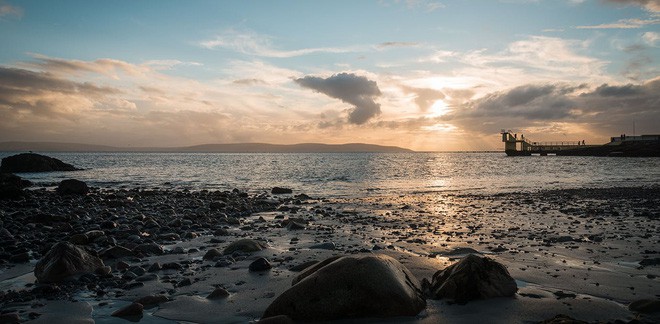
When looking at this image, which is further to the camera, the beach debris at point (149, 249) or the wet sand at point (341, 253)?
the beach debris at point (149, 249)

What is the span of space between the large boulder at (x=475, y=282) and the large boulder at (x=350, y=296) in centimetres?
57

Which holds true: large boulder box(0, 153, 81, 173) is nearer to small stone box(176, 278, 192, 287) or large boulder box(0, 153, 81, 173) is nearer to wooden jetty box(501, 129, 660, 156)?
small stone box(176, 278, 192, 287)

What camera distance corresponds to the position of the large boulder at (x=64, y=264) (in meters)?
6.48

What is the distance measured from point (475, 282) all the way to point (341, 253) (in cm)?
350

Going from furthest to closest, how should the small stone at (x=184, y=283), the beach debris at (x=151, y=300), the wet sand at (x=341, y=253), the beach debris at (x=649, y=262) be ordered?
the beach debris at (x=649, y=262) → the small stone at (x=184, y=283) → the beach debris at (x=151, y=300) → the wet sand at (x=341, y=253)

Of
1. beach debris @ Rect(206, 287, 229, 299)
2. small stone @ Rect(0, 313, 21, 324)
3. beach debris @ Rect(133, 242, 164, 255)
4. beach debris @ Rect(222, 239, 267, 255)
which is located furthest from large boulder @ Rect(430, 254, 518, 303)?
beach debris @ Rect(133, 242, 164, 255)

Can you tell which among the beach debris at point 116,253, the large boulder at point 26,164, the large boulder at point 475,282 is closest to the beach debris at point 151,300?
the beach debris at point 116,253

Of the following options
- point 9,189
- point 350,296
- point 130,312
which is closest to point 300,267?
point 350,296

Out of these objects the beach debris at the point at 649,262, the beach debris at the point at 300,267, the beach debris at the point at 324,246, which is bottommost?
the beach debris at the point at 324,246

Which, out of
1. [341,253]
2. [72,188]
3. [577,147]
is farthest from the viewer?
[577,147]

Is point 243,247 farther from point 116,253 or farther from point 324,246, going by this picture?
point 116,253

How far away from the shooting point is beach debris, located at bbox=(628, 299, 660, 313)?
16.0 ft

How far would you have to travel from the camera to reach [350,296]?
192 inches

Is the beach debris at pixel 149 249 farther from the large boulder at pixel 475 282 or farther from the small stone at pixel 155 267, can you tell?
the large boulder at pixel 475 282
